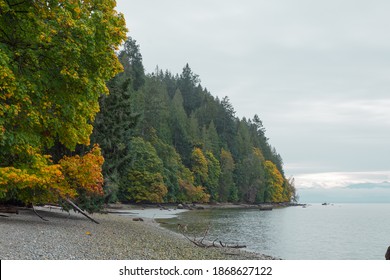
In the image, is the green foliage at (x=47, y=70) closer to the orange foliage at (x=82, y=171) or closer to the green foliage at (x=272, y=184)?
the orange foliage at (x=82, y=171)

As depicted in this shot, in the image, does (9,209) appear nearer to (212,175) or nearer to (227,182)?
(212,175)

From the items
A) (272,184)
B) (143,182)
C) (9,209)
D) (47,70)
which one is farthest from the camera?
(272,184)

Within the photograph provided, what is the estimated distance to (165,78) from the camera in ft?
634

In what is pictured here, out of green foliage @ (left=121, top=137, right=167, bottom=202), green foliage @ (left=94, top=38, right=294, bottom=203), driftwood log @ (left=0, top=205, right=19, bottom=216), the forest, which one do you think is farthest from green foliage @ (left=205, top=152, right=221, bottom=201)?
driftwood log @ (left=0, top=205, right=19, bottom=216)

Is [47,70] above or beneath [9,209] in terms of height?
above

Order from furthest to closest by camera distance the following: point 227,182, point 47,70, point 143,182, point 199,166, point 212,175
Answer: point 227,182
point 212,175
point 199,166
point 143,182
point 47,70

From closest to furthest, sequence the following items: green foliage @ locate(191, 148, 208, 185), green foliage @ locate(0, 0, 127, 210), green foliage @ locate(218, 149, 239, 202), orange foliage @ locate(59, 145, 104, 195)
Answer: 1. green foliage @ locate(0, 0, 127, 210)
2. orange foliage @ locate(59, 145, 104, 195)
3. green foliage @ locate(191, 148, 208, 185)
4. green foliage @ locate(218, 149, 239, 202)

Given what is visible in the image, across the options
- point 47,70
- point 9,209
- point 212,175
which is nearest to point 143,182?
point 212,175

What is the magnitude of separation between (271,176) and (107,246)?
14656 cm

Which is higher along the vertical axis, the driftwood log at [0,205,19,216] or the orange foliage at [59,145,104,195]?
the orange foliage at [59,145,104,195]

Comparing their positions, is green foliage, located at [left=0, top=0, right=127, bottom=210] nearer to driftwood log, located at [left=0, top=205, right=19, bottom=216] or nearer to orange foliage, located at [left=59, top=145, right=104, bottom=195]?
orange foliage, located at [left=59, top=145, right=104, bottom=195]

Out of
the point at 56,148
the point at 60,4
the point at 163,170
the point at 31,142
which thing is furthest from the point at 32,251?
the point at 163,170

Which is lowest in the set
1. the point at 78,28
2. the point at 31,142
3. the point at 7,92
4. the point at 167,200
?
the point at 167,200
